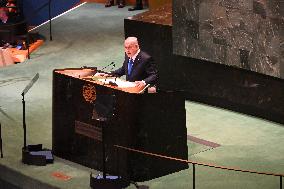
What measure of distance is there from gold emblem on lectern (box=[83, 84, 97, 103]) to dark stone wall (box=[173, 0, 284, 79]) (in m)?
2.97

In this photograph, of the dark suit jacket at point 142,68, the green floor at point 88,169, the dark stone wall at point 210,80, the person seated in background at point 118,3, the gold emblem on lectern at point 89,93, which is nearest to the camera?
the gold emblem on lectern at point 89,93

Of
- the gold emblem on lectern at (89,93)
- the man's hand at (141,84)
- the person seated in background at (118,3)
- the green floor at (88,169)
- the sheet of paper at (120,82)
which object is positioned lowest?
the green floor at (88,169)

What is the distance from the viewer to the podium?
8945 mm

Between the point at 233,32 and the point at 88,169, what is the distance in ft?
10.7

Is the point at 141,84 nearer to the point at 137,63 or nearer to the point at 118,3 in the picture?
the point at 137,63

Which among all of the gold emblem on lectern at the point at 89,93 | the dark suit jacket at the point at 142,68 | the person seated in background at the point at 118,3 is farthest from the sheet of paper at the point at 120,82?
the person seated in background at the point at 118,3

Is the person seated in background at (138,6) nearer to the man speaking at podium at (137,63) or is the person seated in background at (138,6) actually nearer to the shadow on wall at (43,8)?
the shadow on wall at (43,8)

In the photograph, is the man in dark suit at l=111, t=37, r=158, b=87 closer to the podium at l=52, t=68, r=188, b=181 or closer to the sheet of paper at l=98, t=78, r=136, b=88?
the sheet of paper at l=98, t=78, r=136, b=88

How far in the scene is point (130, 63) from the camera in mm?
9742

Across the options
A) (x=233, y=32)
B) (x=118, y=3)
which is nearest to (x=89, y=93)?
(x=233, y=32)

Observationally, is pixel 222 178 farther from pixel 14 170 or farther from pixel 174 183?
pixel 14 170

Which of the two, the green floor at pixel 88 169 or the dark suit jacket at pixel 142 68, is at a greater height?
the dark suit jacket at pixel 142 68

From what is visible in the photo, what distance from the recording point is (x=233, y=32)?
11.6 m

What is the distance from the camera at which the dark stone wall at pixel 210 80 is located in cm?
1148
